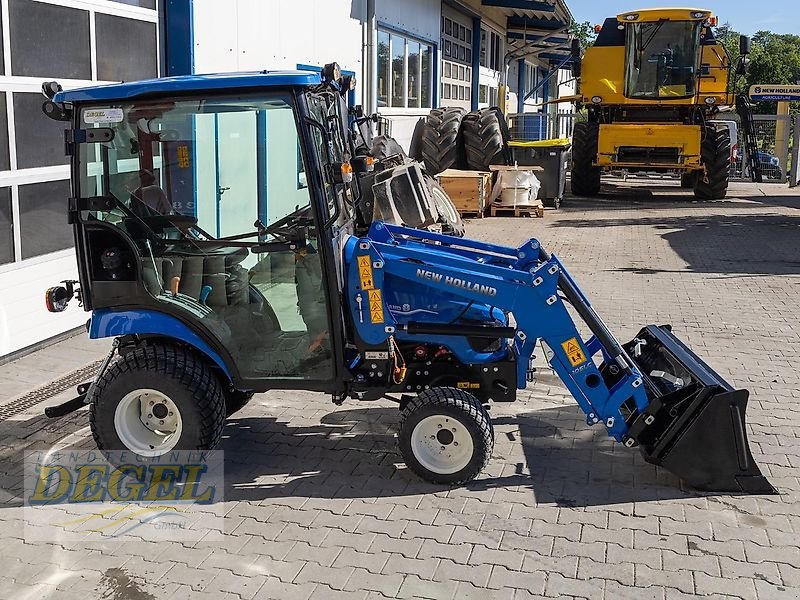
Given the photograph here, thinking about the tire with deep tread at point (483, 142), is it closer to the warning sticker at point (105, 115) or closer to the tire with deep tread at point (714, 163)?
the tire with deep tread at point (714, 163)

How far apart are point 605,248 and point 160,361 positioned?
10098mm

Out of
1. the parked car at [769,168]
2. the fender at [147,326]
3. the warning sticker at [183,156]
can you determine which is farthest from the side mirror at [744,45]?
the fender at [147,326]

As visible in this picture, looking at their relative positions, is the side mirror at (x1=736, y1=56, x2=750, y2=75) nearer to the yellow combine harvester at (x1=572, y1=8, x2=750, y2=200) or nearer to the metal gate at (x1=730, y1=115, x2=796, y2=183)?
the yellow combine harvester at (x1=572, y1=8, x2=750, y2=200)

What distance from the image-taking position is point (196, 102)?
4824 millimetres

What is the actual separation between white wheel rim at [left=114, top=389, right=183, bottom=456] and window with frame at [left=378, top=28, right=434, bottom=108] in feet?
43.2

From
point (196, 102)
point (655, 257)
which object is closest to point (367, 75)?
point (655, 257)

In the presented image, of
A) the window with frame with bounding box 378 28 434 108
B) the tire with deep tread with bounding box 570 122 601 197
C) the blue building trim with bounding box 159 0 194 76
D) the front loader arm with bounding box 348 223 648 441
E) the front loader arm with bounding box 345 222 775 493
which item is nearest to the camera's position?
the front loader arm with bounding box 345 222 775 493

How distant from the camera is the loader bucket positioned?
4.88 meters

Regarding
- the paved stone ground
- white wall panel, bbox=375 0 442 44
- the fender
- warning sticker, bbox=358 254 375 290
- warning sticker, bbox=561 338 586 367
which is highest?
white wall panel, bbox=375 0 442 44

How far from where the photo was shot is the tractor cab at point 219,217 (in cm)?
481

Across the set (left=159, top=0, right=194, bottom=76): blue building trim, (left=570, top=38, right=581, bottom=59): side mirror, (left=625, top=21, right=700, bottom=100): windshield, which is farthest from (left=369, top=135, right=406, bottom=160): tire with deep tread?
(left=625, top=21, right=700, bottom=100): windshield

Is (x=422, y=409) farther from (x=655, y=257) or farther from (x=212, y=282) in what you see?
(x=655, y=257)

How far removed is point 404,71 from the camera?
63.7ft

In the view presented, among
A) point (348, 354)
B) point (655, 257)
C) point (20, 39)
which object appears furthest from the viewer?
point (655, 257)
